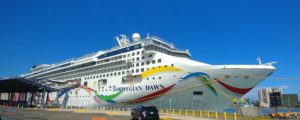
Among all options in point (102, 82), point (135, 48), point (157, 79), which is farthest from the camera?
point (102, 82)

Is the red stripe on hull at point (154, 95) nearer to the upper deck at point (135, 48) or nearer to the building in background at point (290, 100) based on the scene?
the upper deck at point (135, 48)

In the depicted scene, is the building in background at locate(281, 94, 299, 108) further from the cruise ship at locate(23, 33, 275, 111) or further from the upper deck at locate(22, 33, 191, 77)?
the upper deck at locate(22, 33, 191, 77)

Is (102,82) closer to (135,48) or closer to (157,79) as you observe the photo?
(135,48)

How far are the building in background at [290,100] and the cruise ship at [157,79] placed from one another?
11379 millimetres

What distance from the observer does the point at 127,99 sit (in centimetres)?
3922

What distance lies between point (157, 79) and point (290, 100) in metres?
18.3

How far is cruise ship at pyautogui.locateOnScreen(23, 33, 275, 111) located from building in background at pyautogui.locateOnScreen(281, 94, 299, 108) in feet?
37.3

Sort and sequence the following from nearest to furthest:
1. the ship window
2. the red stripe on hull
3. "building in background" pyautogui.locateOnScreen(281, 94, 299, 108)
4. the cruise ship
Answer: "building in background" pyautogui.locateOnScreen(281, 94, 299, 108) < the cruise ship < the red stripe on hull < the ship window

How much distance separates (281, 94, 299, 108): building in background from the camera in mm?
20416


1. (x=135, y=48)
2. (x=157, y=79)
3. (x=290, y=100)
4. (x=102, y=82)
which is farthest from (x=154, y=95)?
(x=290, y=100)

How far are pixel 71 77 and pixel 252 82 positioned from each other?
39372 millimetres

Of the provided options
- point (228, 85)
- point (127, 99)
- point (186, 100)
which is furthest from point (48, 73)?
point (228, 85)

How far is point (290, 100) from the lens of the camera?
2055 centimetres

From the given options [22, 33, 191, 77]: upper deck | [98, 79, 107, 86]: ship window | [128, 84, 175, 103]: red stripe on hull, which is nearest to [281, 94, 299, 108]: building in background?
[128, 84, 175, 103]: red stripe on hull
